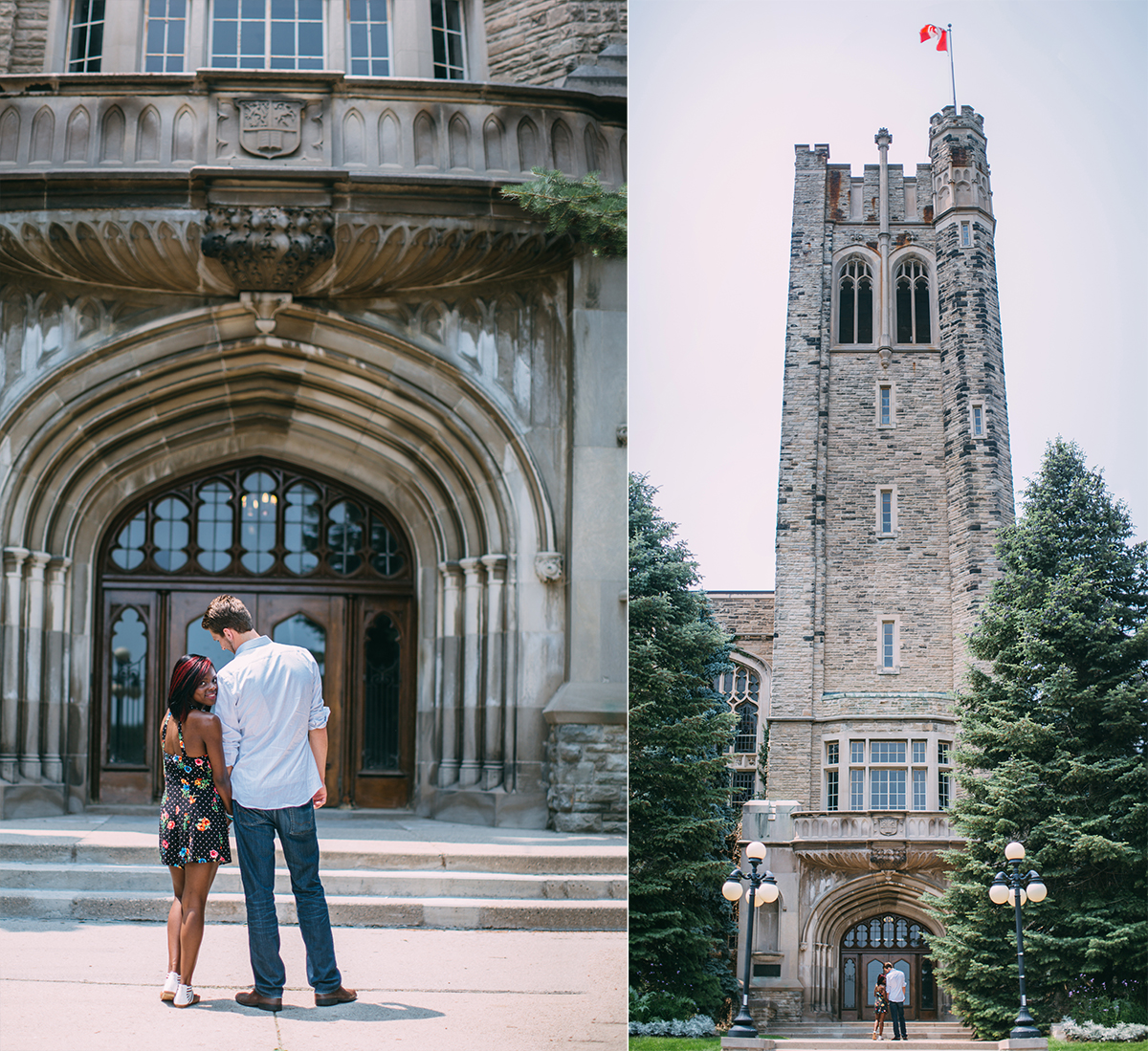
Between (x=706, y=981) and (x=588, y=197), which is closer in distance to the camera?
(x=706, y=981)

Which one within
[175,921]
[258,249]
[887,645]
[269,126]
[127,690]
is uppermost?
[269,126]

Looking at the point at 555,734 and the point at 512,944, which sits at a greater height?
the point at 555,734

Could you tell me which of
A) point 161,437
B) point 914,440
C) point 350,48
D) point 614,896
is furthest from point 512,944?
point 350,48

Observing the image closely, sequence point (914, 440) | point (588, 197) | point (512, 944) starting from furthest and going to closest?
1. point (588, 197)
2. point (512, 944)
3. point (914, 440)

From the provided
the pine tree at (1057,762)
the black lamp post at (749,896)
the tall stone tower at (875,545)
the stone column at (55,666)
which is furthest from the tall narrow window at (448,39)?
the black lamp post at (749,896)

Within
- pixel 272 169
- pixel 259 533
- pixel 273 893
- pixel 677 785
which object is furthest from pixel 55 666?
pixel 677 785

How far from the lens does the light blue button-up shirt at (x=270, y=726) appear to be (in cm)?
440

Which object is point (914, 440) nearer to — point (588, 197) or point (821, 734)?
point (821, 734)

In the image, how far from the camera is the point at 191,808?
178 inches

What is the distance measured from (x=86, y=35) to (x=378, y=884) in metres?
7.65

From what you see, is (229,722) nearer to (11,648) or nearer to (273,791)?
(273,791)

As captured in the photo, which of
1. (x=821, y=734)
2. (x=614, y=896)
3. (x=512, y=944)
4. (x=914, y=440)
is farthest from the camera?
(x=614, y=896)

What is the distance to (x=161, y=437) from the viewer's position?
10180 mm

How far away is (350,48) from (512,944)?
7.51 meters
